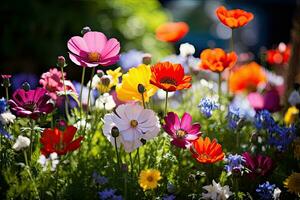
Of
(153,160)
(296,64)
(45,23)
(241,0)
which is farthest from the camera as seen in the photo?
(241,0)

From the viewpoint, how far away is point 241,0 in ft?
23.1

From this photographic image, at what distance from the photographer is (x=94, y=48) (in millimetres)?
1502

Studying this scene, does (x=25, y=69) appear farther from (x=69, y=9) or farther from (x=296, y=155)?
(x=296, y=155)

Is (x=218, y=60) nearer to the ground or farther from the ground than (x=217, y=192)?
farther from the ground

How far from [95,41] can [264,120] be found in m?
0.49

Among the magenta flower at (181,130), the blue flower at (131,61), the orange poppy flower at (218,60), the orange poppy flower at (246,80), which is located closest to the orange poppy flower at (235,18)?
the orange poppy flower at (218,60)

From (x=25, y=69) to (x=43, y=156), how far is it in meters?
2.36

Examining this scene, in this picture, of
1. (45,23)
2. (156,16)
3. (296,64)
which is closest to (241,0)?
(156,16)

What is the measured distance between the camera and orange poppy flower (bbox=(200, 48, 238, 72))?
1.67 meters

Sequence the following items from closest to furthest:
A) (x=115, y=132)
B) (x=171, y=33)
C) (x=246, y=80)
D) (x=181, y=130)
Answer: (x=115, y=132) < (x=181, y=130) < (x=171, y=33) < (x=246, y=80)

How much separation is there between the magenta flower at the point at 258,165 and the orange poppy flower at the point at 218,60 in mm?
256

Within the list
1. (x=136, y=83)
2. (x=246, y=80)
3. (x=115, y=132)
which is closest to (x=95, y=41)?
(x=136, y=83)

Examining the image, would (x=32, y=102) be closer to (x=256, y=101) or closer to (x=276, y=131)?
(x=276, y=131)

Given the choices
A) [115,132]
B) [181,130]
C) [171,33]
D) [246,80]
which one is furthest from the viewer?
[246,80]
